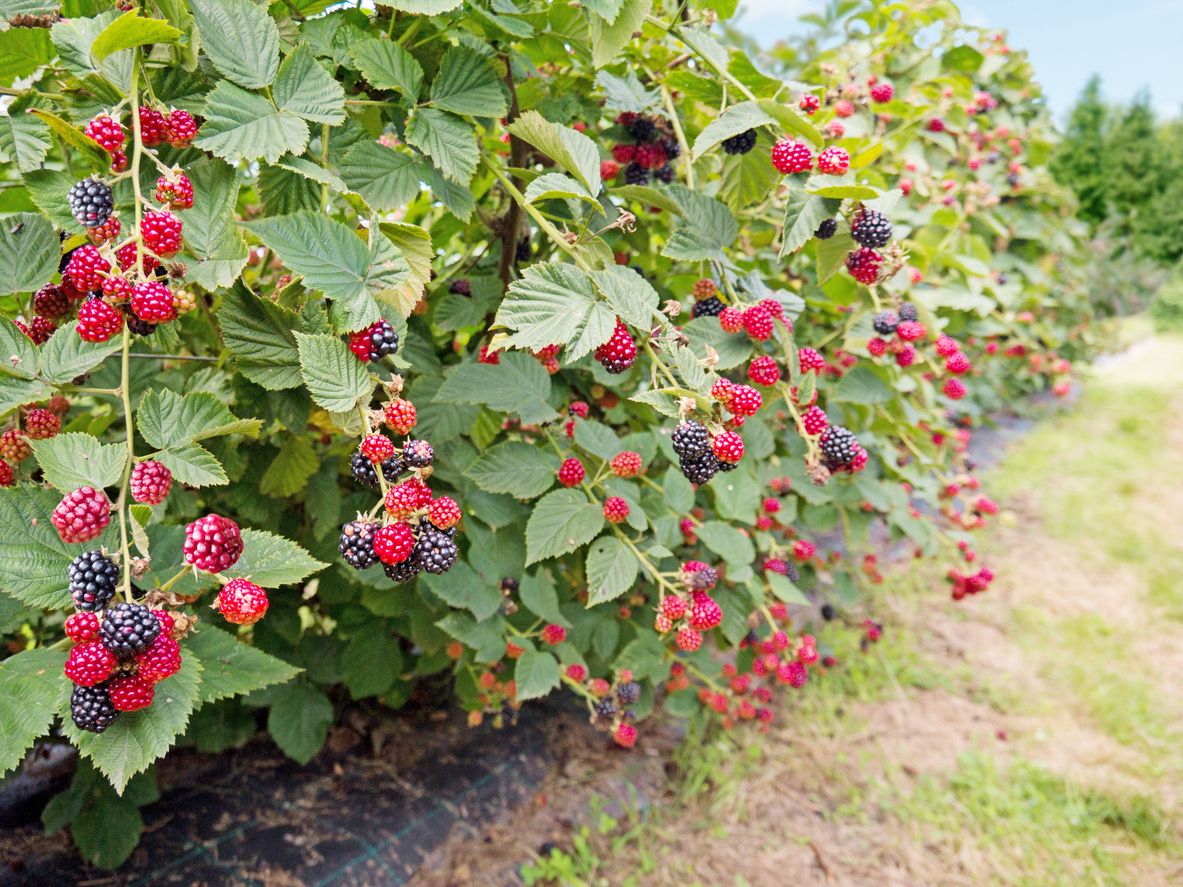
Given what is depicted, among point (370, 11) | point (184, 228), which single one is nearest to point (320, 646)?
point (184, 228)

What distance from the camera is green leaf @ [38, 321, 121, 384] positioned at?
0.83 m

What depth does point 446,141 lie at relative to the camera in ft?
3.51

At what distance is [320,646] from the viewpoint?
6.39 ft

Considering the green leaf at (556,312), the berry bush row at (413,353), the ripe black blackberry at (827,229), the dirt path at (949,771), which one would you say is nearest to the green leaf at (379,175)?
the berry bush row at (413,353)

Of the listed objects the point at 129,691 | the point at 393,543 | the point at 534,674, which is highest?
the point at 393,543

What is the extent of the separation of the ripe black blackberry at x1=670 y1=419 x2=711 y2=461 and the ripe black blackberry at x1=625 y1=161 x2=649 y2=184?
2.51ft

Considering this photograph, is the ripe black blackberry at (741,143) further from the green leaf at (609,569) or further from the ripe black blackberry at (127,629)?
the ripe black blackberry at (127,629)

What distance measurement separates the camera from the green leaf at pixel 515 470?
1366 mm

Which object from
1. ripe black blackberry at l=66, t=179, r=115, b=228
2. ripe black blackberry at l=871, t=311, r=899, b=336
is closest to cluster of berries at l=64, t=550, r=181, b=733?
ripe black blackberry at l=66, t=179, r=115, b=228

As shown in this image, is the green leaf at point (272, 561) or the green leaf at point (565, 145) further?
the green leaf at point (565, 145)

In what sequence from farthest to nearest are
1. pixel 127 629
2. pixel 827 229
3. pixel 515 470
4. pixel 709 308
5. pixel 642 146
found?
pixel 642 146 < pixel 515 470 < pixel 709 308 < pixel 827 229 < pixel 127 629

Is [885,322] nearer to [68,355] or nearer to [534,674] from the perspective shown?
[534,674]

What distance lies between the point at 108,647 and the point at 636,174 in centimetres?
121

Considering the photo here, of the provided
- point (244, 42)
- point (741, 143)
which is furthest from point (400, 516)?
point (741, 143)
